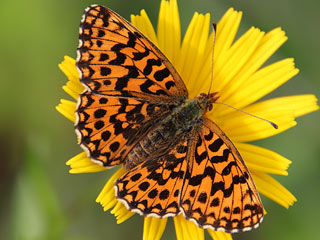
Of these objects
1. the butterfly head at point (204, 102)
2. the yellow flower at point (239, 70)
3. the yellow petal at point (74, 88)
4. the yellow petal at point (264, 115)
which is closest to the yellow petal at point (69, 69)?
the yellow petal at point (74, 88)

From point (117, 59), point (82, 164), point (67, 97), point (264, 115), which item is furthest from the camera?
point (67, 97)

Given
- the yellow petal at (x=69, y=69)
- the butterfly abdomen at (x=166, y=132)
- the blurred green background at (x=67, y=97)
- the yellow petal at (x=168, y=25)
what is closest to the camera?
the butterfly abdomen at (x=166, y=132)

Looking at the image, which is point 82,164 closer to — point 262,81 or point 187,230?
point 187,230

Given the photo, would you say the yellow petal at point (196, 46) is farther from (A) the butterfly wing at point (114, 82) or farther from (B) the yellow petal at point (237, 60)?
(A) the butterfly wing at point (114, 82)

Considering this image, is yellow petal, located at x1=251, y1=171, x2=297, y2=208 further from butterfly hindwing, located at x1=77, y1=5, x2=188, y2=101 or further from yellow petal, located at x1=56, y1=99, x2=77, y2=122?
yellow petal, located at x1=56, y1=99, x2=77, y2=122

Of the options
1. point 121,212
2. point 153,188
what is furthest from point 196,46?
point 121,212
